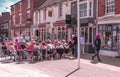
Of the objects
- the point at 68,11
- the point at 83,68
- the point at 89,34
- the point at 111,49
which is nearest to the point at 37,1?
the point at 68,11

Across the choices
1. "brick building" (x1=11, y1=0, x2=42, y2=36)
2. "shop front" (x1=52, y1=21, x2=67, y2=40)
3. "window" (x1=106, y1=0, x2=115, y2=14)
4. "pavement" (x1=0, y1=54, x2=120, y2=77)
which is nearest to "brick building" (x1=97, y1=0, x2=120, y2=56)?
"window" (x1=106, y1=0, x2=115, y2=14)

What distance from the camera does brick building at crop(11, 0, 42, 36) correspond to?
4490cm

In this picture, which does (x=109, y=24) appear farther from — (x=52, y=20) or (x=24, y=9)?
(x=24, y=9)

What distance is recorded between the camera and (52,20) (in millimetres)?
36562

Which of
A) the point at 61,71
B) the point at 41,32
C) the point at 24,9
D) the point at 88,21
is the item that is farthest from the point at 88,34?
the point at 24,9

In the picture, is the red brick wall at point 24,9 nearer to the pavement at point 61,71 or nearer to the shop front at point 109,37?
the shop front at point 109,37

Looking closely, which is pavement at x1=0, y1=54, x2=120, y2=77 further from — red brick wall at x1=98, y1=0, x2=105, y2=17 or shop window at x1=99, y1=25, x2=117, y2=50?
red brick wall at x1=98, y1=0, x2=105, y2=17

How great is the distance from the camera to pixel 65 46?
70.2 feet

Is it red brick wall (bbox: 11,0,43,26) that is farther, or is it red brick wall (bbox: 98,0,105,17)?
red brick wall (bbox: 11,0,43,26)

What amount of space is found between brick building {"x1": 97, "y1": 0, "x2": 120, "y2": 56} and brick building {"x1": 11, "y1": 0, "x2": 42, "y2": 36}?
821 inches

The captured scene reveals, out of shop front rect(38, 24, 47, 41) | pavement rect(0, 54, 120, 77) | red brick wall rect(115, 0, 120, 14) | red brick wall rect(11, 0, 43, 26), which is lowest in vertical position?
pavement rect(0, 54, 120, 77)

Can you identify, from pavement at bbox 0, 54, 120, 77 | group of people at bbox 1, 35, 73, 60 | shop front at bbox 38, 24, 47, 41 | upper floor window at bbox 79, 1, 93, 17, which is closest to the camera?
pavement at bbox 0, 54, 120, 77

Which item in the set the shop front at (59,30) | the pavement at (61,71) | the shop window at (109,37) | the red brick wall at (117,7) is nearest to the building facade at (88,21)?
the shop window at (109,37)

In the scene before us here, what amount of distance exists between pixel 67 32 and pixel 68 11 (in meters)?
2.18
